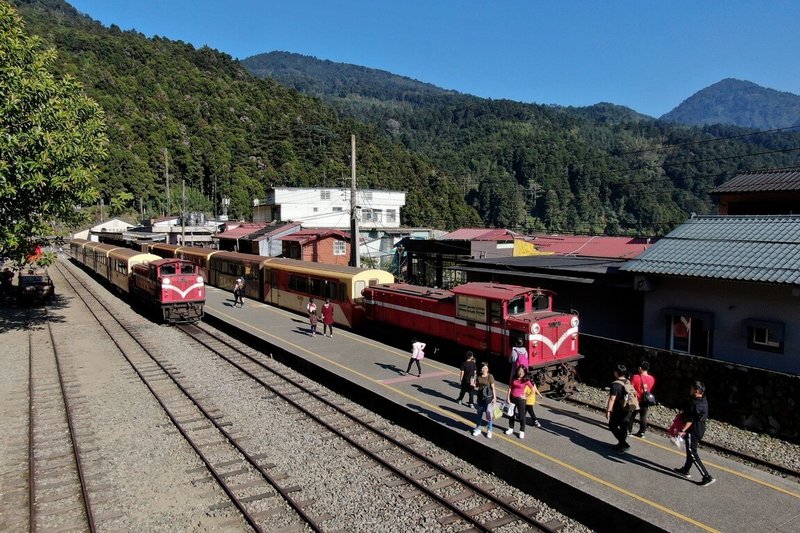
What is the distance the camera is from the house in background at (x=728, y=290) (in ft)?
46.9

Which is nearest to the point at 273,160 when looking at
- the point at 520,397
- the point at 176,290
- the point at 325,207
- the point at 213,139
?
the point at 213,139

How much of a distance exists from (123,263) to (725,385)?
111 ft

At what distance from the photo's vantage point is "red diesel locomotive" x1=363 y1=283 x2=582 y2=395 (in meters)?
15.1

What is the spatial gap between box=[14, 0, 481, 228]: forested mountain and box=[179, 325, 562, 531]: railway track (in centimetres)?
8537

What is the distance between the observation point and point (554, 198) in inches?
5497

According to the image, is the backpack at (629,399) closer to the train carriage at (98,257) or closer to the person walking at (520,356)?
the person walking at (520,356)

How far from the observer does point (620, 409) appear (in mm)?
11000

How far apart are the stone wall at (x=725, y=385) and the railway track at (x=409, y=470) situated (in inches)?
280

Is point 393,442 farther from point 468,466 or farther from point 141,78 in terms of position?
point 141,78

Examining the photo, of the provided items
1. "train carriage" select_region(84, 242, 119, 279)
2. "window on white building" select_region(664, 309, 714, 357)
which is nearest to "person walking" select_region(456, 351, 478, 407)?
"window on white building" select_region(664, 309, 714, 357)

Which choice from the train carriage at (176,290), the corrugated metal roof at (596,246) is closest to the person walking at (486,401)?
the train carriage at (176,290)

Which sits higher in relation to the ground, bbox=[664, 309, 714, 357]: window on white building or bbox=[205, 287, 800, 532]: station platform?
bbox=[664, 309, 714, 357]: window on white building

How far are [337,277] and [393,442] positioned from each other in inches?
517

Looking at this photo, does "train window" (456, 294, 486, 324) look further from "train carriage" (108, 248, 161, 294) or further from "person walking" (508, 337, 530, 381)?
"train carriage" (108, 248, 161, 294)
